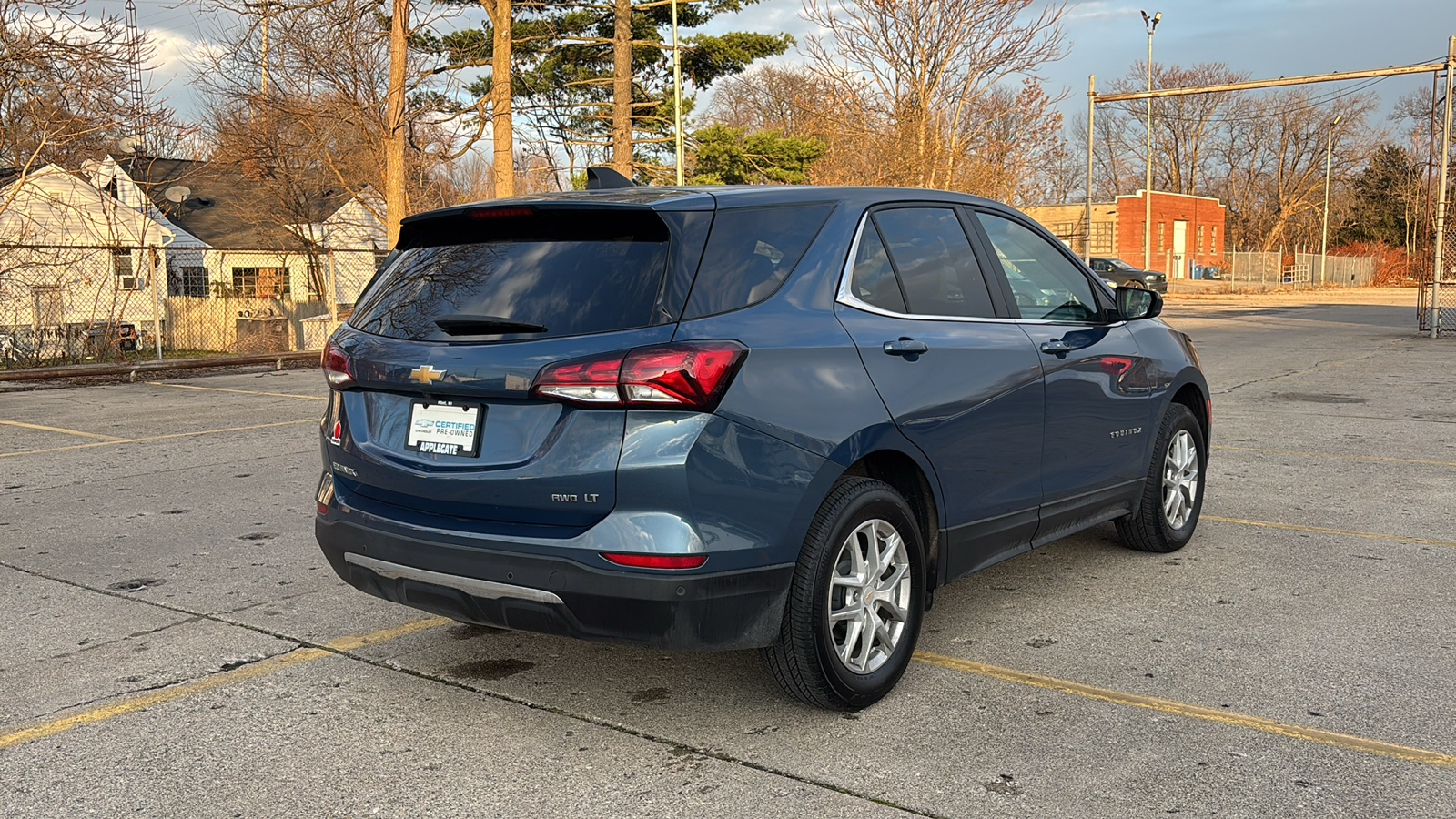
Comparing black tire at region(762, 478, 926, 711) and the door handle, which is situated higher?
the door handle

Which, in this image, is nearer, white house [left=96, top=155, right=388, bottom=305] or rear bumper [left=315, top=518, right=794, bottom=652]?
rear bumper [left=315, top=518, right=794, bottom=652]

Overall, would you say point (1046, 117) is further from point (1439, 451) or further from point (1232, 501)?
point (1232, 501)

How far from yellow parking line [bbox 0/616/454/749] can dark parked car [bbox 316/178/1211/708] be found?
0.67 meters

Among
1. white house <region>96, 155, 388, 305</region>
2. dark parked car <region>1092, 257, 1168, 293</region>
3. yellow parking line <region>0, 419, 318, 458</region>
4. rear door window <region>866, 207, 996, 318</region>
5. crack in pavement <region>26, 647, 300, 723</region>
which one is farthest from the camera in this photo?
white house <region>96, 155, 388, 305</region>

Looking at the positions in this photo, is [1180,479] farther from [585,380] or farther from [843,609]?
[585,380]

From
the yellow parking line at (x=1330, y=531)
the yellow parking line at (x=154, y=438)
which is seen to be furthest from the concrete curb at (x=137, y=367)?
the yellow parking line at (x=1330, y=531)

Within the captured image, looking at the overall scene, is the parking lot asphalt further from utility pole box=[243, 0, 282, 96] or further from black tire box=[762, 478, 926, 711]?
utility pole box=[243, 0, 282, 96]

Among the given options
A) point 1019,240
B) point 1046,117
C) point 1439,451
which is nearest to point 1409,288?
point 1046,117

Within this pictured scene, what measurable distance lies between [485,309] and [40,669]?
225 centimetres

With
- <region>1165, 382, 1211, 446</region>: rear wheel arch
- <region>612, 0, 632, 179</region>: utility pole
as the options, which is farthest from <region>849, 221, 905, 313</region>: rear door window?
<region>612, 0, 632, 179</region>: utility pole

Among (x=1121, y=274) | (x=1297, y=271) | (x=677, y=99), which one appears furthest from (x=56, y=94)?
(x=1297, y=271)

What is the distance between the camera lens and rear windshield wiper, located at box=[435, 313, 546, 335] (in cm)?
360

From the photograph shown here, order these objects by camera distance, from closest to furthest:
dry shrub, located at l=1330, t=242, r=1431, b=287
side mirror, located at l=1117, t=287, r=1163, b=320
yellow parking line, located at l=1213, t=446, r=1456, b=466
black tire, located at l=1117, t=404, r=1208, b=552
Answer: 1. side mirror, located at l=1117, t=287, r=1163, b=320
2. black tire, located at l=1117, t=404, r=1208, b=552
3. yellow parking line, located at l=1213, t=446, r=1456, b=466
4. dry shrub, located at l=1330, t=242, r=1431, b=287

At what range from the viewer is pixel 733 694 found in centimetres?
410
